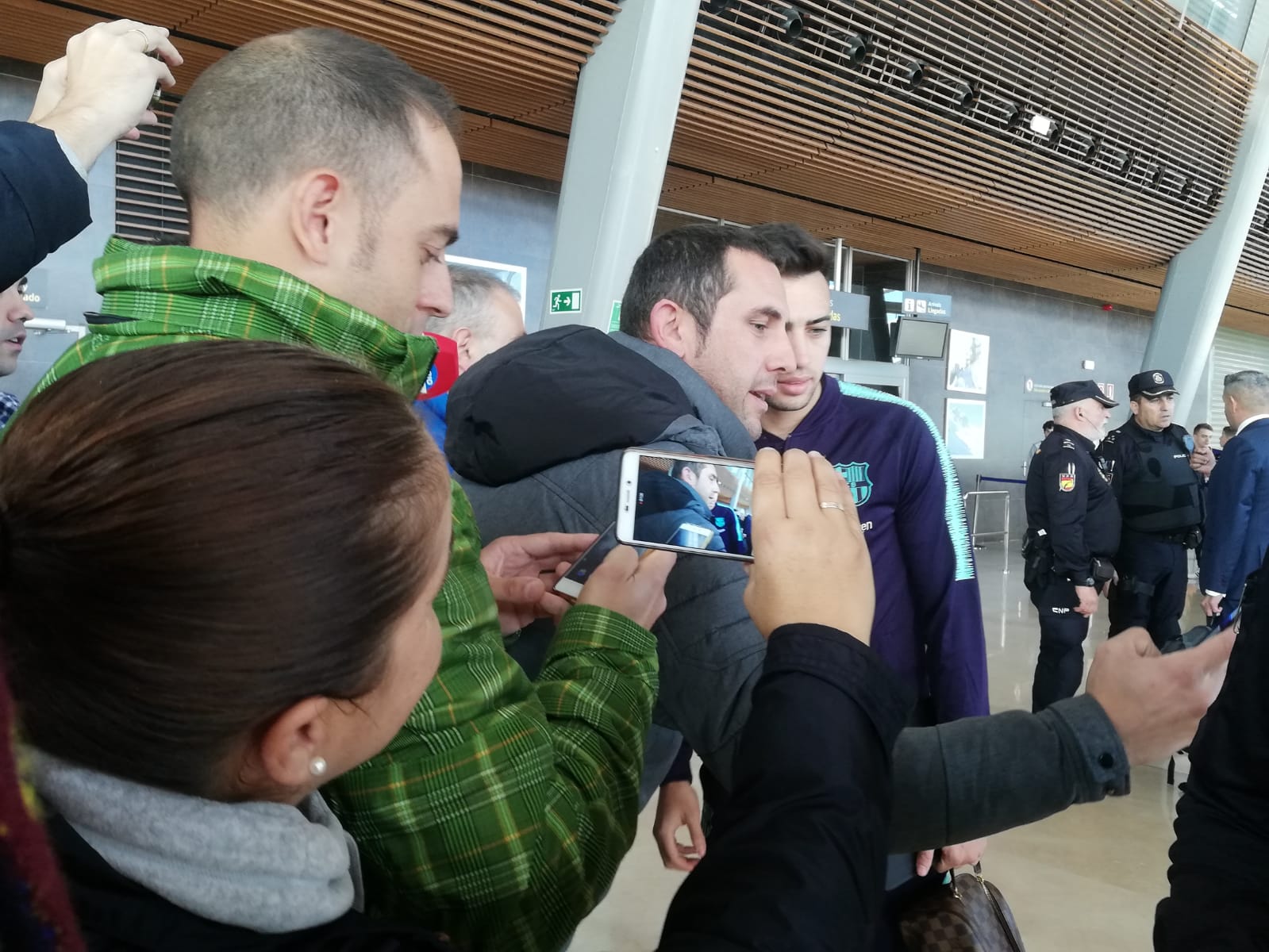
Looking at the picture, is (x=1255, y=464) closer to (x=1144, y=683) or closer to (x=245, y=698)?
(x=1144, y=683)

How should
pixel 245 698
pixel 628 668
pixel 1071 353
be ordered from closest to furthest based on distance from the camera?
pixel 245 698 → pixel 628 668 → pixel 1071 353

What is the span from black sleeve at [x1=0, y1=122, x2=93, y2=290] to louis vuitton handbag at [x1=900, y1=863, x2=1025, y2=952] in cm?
195

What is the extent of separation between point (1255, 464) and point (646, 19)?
15.4ft

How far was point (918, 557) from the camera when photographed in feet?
7.93

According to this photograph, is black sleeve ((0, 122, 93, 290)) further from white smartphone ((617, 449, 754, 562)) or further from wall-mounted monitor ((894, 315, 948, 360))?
wall-mounted monitor ((894, 315, 948, 360))

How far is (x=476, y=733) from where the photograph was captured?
2.98ft

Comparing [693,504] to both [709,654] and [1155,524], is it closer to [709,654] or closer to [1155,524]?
[709,654]

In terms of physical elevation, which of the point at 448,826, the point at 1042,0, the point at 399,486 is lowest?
the point at 448,826

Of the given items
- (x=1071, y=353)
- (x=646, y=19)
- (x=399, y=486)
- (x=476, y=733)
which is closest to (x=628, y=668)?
(x=476, y=733)

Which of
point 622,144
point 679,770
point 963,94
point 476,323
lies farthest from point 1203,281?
point 679,770

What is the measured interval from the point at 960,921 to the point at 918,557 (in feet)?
2.90

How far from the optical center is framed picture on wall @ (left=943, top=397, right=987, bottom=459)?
1373cm

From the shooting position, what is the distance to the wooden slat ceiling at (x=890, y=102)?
6.12 metres

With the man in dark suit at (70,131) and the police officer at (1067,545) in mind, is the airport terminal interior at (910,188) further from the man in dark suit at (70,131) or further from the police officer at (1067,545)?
the man in dark suit at (70,131)
